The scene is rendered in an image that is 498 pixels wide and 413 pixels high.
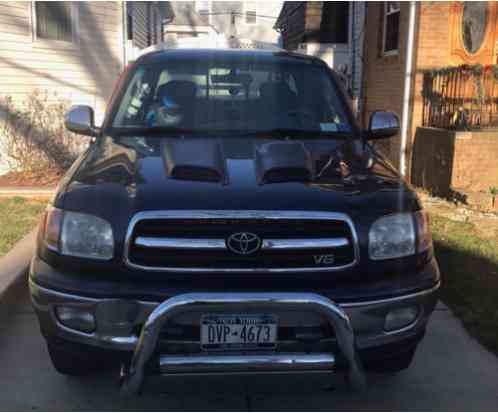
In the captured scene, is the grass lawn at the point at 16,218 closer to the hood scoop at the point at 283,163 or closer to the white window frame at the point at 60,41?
the hood scoop at the point at 283,163

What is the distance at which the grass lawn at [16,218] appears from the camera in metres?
5.48

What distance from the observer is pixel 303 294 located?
2.42 meters

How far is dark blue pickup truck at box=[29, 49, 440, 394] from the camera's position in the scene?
2.45 m

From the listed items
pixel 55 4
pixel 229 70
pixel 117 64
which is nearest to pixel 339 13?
pixel 117 64

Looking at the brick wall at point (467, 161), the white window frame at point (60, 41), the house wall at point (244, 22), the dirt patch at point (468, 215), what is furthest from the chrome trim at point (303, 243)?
the house wall at point (244, 22)

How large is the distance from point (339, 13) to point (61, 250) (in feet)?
46.2

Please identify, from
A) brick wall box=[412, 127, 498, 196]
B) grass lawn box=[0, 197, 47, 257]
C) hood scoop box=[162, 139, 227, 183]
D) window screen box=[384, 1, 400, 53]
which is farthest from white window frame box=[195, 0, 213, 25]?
hood scoop box=[162, 139, 227, 183]

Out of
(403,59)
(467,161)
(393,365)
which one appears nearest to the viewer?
(393,365)

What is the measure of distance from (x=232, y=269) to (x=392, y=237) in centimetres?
76

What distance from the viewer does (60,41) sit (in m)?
10.3

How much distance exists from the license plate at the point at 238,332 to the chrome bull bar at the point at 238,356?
0.05 metres

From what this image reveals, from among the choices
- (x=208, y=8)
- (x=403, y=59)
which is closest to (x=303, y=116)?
(x=403, y=59)

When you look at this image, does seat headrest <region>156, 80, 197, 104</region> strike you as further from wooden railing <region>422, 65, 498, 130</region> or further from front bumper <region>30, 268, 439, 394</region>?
wooden railing <region>422, 65, 498, 130</region>

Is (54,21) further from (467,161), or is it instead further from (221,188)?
(221,188)
